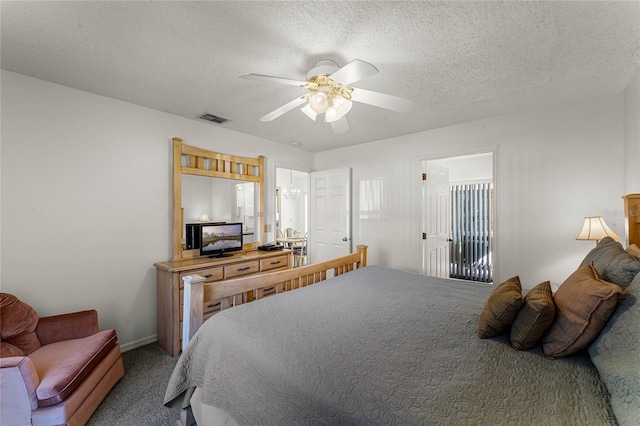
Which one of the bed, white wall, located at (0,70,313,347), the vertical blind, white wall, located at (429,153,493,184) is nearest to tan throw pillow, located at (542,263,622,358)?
the bed

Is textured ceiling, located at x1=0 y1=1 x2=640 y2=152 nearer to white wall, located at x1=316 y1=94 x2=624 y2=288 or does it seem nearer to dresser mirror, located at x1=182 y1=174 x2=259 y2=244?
white wall, located at x1=316 y1=94 x2=624 y2=288

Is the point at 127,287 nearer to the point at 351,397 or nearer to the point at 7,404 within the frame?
the point at 7,404

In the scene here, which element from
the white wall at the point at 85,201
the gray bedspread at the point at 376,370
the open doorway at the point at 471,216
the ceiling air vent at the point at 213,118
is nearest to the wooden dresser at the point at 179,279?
the white wall at the point at 85,201

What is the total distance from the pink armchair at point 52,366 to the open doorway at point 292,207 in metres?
4.31

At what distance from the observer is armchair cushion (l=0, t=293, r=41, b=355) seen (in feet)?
5.96

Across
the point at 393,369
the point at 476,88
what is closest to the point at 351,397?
the point at 393,369

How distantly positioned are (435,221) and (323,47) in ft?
10.0

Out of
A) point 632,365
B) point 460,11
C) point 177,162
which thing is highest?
point 460,11

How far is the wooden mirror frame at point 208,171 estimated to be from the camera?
3.01 metres

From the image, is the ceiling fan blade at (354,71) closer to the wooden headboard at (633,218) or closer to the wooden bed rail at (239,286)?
the wooden bed rail at (239,286)

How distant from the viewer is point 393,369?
104 cm

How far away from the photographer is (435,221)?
3.99 m

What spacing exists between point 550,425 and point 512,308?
53 cm

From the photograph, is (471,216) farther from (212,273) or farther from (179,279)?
(179,279)
